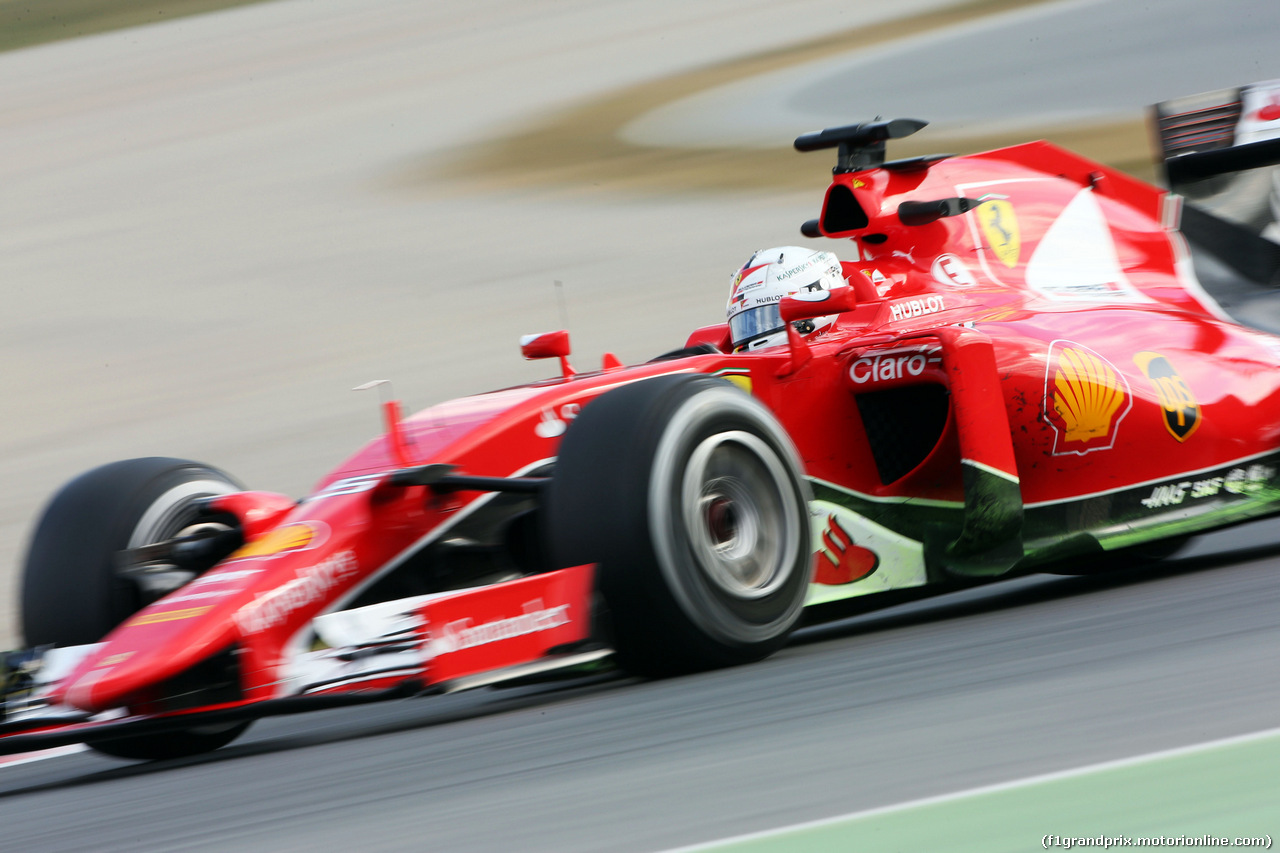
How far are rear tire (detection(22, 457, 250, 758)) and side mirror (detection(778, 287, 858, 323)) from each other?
1.91 m

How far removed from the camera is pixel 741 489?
4.57 m

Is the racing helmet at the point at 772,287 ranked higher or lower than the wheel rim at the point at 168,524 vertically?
higher

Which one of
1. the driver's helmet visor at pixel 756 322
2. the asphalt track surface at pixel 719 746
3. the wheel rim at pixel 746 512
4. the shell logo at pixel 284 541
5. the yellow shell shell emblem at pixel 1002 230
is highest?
the yellow shell shell emblem at pixel 1002 230

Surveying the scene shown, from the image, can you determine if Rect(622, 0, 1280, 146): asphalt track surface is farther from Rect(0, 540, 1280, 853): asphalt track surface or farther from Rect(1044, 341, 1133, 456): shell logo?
Rect(0, 540, 1280, 853): asphalt track surface

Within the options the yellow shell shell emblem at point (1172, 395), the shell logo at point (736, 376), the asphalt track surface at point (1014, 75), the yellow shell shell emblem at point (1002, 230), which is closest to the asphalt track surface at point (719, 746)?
the yellow shell shell emblem at point (1172, 395)

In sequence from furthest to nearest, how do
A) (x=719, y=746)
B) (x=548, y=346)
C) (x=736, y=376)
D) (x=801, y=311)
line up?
(x=548, y=346) → (x=801, y=311) → (x=736, y=376) → (x=719, y=746)

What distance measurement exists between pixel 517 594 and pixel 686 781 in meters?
1.09

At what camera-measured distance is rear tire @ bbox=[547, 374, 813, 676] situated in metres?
4.17

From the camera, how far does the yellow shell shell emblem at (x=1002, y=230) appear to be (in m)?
6.12

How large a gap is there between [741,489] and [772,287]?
1231 millimetres

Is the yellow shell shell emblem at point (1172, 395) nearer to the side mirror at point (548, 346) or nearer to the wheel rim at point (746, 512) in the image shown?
the wheel rim at point (746, 512)

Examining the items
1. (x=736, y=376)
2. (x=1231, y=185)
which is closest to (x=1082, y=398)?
(x=736, y=376)

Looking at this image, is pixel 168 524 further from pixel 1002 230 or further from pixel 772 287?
pixel 1002 230

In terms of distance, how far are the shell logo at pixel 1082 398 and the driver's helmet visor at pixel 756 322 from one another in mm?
892
